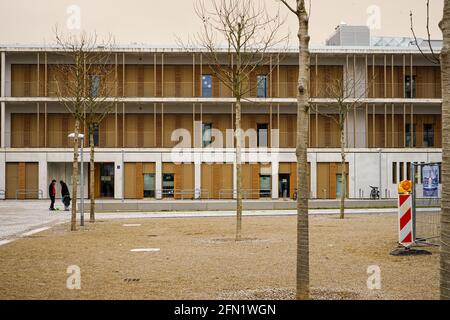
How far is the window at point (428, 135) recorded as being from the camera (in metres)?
50.1

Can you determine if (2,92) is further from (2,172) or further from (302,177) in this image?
(302,177)

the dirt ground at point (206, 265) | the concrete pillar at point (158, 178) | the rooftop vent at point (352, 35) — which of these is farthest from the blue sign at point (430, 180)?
the rooftop vent at point (352, 35)

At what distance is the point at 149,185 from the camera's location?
49156 millimetres

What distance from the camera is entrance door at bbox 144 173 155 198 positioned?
160 feet

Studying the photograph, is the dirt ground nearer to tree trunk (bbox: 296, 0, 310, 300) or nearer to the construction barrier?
the construction barrier

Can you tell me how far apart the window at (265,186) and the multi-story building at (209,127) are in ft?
0.27

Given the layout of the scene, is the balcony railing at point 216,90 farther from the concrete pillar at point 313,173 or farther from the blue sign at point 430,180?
the blue sign at point 430,180

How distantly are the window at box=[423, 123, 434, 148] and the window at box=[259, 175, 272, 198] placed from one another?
12.2m

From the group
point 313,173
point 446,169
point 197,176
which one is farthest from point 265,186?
point 446,169

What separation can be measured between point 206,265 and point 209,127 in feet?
125

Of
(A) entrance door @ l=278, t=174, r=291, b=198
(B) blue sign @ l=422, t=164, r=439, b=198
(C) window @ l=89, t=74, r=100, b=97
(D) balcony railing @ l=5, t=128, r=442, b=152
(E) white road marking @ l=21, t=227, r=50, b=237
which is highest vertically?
(C) window @ l=89, t=74, r=100, b=97

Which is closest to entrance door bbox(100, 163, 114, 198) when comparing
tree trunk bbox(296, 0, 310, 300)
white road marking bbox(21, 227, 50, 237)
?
white road marking bbox(21, 227, 50, 237)
